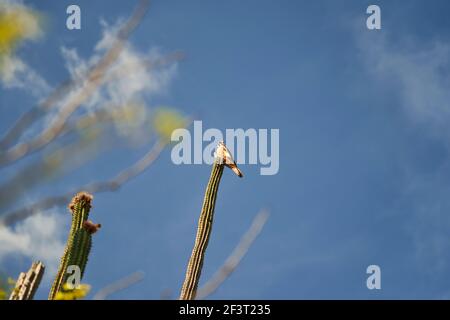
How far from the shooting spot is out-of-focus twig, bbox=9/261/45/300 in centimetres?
676

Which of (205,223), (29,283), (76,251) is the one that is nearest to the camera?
(29,283)

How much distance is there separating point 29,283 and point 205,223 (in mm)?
3637

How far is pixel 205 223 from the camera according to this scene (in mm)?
9875

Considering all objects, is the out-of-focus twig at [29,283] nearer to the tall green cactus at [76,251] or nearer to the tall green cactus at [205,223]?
the tall green cactus at [76,251]

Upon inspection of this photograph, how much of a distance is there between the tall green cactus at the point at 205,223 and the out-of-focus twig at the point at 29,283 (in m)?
2.72

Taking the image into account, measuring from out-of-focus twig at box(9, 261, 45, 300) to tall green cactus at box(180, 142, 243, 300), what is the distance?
2.72m

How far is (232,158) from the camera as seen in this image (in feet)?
35.0

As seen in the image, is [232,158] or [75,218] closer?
[75,218]

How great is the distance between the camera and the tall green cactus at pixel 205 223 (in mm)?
9344

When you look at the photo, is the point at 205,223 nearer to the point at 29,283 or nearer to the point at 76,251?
the point at 76,251

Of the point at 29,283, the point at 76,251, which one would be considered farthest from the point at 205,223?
the point at 29,283
